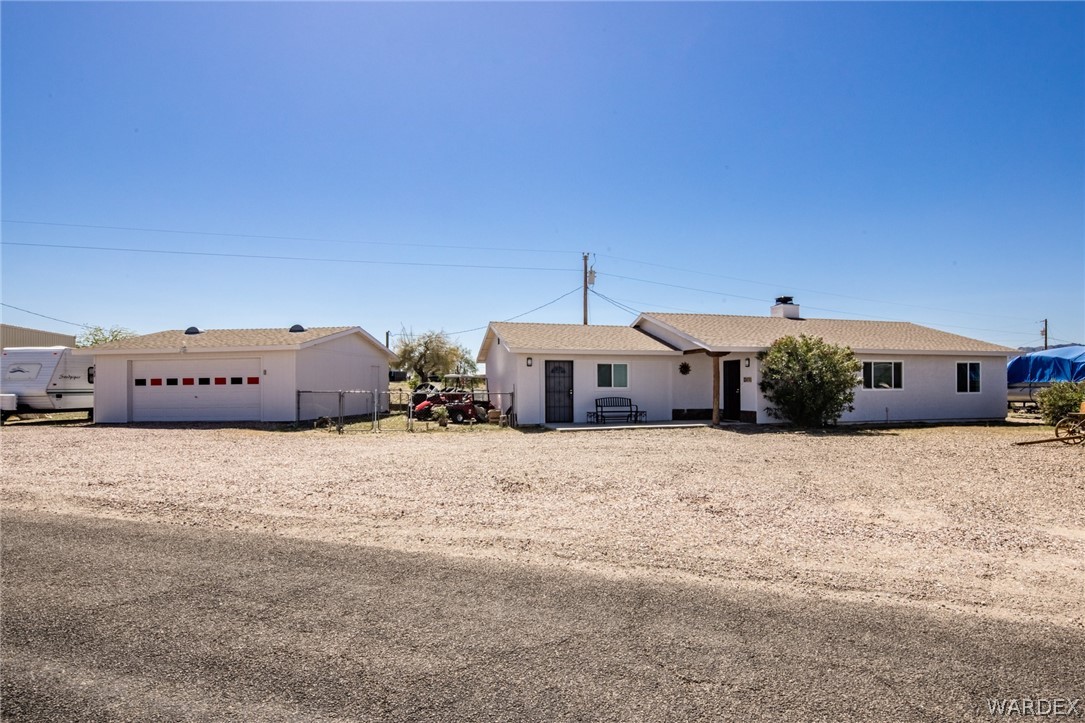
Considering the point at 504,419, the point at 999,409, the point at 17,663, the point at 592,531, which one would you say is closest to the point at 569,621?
the point at 592,531

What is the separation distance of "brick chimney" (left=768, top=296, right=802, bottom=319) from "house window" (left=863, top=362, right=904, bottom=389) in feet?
17.3

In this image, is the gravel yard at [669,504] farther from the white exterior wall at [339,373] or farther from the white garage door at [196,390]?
the white exterior wall at [339,373]

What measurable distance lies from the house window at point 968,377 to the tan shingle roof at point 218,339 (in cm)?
2267

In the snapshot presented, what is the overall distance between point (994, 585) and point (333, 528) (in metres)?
6.04

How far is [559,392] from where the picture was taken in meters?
20.1

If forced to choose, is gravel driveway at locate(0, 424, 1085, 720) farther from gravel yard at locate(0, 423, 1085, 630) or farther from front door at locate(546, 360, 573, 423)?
front door at locate(546, 360, 573, 423)

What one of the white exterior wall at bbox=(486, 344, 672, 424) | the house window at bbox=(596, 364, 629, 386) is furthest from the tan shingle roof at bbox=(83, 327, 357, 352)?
the house window at bbox=(596, 364, 629, 386)

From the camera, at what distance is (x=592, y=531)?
6.25 meters

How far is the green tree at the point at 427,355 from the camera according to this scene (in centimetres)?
3841

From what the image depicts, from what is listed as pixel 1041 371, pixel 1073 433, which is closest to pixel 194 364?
pixel 1073 433

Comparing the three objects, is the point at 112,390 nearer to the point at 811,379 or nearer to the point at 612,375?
the point at 612,375

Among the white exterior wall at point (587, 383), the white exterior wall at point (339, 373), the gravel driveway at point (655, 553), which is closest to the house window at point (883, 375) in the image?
the white exterior wall at point (587, 383)

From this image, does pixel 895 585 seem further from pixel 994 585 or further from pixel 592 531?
pixel 592 531

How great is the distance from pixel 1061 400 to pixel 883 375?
4.84 m
